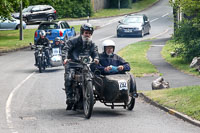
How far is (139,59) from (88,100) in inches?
624

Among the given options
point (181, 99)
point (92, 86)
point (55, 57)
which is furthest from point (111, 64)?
point (55, 57)

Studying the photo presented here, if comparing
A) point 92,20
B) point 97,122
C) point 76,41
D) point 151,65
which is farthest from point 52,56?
point 92,20

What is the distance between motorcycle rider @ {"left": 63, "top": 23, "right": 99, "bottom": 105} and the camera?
12.6 m

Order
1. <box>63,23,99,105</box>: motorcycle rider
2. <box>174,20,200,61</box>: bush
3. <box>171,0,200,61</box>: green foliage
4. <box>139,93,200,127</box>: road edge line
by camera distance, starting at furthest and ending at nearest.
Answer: <box>174,20,200,61</box>: bush
<box>171,0,200,61</box>: green foliage
<box>63,23,99,105</box>: motorcycle rider
<box>139,93,200,127</box>: road edge line

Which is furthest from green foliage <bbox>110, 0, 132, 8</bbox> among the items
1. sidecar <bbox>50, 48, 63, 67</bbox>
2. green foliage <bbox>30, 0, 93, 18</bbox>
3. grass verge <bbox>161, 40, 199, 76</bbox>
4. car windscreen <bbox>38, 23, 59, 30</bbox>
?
sidecar <bbox>50, 48, 63, 67</bbox>

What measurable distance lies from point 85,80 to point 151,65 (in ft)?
42.0

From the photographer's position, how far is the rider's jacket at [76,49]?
1271 centimetres

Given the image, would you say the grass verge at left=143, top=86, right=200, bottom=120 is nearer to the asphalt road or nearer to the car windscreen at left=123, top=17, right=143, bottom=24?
the asphalt road

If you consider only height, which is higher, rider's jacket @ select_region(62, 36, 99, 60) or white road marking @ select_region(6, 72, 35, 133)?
rider's jacket @ select_region(62, 36, 99, 60)

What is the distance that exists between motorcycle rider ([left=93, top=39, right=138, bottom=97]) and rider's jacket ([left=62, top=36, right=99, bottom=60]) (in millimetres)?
214

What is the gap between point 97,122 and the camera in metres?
11.4

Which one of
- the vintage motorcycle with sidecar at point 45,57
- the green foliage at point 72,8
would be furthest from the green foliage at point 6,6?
the green foliage at point 72,8

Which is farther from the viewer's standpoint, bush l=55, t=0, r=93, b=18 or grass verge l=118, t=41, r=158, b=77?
bush l=55, t=0, r=93, b=18

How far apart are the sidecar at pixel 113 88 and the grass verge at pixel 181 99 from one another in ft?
4.36
